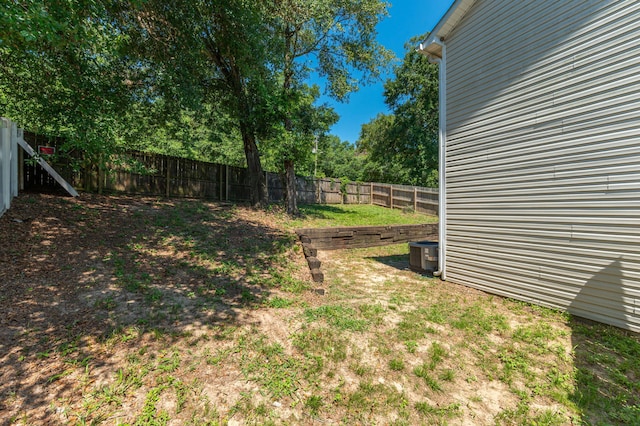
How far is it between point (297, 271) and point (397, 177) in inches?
794

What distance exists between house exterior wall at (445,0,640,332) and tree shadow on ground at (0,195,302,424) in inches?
142

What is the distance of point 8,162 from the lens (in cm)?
468

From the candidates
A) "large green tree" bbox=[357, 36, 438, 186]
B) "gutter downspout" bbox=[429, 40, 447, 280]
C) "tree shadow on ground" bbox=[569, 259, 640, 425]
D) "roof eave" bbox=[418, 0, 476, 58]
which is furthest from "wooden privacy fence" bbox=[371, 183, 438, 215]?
"tree shadow on ground" bbox=[569, 259, 640, 425]

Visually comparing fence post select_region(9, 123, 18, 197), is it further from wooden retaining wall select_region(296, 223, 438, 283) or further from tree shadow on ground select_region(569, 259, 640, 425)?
tree shadow on ground select_region(569, 259, 640, 425)

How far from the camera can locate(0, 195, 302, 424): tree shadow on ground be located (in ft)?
7.48

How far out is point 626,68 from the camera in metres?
3.13

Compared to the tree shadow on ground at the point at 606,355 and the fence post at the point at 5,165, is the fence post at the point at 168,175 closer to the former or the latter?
the fence post at the point at 5,165

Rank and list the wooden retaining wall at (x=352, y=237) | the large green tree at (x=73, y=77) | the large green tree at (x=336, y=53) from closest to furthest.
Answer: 1. the large green tree at (x=73, y=77)
2. the wooden retaining wall at (x=352, y=237)
3. the large green tree at (x=336, y=53)

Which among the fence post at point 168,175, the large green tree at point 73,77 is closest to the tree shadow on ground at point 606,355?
the large green tree at point 73,77

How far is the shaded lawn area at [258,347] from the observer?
2082mm

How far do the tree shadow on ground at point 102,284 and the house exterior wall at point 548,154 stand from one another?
11.9ft

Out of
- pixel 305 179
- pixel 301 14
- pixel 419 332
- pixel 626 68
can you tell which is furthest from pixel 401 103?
pixel 419 332

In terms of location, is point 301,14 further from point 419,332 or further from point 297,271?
point 419,332

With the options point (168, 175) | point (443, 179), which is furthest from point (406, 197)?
point (168, 175)
